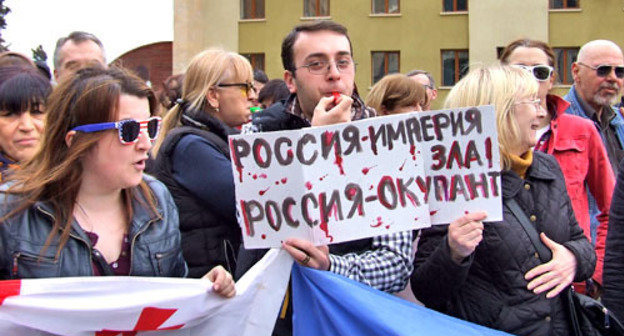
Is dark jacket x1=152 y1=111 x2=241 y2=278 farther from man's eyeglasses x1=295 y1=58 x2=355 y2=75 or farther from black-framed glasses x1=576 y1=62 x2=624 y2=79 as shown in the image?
black-framed glasses x1=576 y1=62 x2=624 y2=79

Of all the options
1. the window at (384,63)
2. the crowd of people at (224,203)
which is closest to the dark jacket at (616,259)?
the crowd of people at (224,203)

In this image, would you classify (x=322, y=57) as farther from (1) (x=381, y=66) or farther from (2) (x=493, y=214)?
(1) (x=381, y=66)

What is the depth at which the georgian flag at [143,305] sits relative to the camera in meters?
2.33

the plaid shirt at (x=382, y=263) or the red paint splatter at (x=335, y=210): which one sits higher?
the red paint splatter at (x=335, y=210)

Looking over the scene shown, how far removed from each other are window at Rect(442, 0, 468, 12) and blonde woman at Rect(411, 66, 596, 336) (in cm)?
2470

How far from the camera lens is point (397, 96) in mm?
4562

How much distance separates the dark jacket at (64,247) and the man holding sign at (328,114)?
16.2 inches

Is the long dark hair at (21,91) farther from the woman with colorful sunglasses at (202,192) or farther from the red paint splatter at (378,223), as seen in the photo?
the red paint splatter at (378,223)

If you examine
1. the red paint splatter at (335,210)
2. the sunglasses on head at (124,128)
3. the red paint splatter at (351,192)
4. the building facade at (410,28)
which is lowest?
the red paint splatter at (335,210)

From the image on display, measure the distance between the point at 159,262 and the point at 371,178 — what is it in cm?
84

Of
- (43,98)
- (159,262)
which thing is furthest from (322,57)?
(43,98)

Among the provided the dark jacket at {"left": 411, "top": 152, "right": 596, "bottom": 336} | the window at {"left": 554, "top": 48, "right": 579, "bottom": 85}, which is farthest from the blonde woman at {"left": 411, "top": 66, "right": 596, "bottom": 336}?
the window at {"left": 554, "top": 48, "right": 579, "bottom": 85}

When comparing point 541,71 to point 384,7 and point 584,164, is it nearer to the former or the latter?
point 584,164

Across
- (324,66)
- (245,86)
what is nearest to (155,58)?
(245,86)
